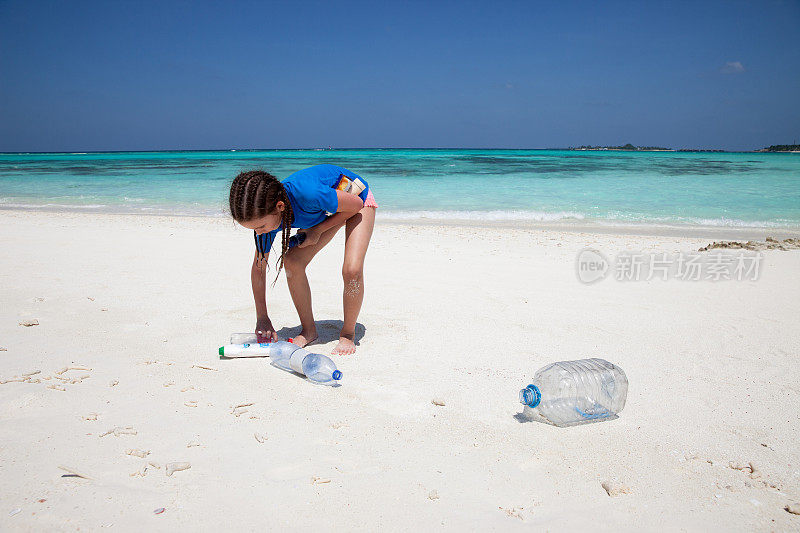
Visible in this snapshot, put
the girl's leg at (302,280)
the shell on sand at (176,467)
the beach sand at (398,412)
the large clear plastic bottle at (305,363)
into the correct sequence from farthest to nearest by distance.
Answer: the girl's leg at (302,280)
the large clear plastic bottle at (305,363)
the shell on sand at (176,467)
the beach sand at (398,412)

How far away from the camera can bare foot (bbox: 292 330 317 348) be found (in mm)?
3080

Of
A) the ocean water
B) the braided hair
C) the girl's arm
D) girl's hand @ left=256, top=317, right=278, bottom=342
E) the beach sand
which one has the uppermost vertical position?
the braided hair

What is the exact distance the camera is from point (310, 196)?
2.68 m

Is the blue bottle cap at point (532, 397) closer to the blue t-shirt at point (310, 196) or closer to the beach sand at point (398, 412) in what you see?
the beach sand at point (398, 412)

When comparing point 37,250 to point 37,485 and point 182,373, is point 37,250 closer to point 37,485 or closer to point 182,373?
point 182,373

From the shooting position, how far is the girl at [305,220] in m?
2.49

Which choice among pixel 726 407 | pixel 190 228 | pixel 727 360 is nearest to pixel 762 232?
pixel 727 360

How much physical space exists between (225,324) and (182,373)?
83cm

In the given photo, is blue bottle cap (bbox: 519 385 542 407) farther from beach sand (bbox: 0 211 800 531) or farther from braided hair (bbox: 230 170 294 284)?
braided hair (bbox: 230 170 294 284)

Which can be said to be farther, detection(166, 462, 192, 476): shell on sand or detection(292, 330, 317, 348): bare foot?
detection(292, 330, 317, 348): bare foot

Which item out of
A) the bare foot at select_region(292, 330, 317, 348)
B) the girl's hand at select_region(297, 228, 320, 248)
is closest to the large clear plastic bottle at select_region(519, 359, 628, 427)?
the bare foot at select_region(292, 330, 317, 348)

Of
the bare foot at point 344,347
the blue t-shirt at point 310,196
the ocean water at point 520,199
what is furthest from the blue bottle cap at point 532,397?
the ocean water at point 520,199

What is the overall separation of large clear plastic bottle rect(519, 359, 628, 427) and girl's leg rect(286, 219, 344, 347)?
1387mm

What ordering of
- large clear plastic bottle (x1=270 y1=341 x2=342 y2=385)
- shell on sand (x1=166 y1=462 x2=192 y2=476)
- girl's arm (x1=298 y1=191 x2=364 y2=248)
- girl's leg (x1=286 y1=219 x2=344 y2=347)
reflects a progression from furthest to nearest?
girl's leg (x1=286 y1=219 x2=344 y2=347), girl's arm (x1=298 y1=191 x2=364 y2=248), large clear plastic bottle (x1=270 y1=341 x2=342 y2=385), shell on sand (x1=166 y1=462 x2=192 y2=476)
